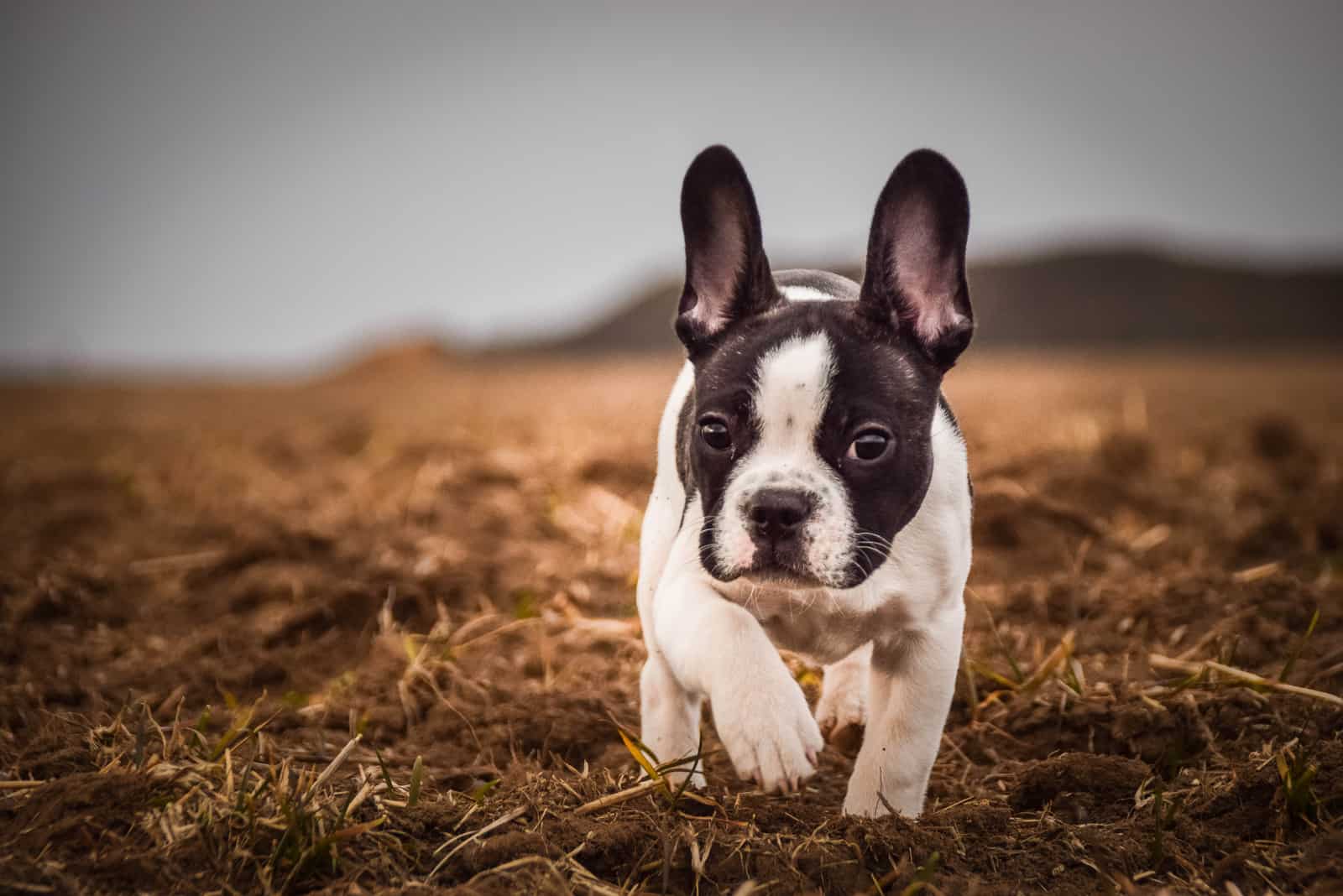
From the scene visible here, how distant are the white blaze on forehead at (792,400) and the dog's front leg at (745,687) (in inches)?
18.9

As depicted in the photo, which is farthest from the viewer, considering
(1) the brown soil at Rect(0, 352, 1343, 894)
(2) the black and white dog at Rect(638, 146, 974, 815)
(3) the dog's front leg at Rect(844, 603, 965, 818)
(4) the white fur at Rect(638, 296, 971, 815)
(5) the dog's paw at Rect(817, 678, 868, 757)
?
(5) the dog's paw at Rect(817, 678, 868, 757)

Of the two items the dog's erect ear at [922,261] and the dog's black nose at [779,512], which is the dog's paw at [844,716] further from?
the dog's erect ear at [922,261]

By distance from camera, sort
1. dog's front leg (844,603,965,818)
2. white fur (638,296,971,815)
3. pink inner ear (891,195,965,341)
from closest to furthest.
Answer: white fur (638,296,971,815) → dog's front leg (844,603,965,818) → pink inner ear (891,195,965,341)

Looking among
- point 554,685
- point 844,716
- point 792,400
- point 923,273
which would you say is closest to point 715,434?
point 792,400

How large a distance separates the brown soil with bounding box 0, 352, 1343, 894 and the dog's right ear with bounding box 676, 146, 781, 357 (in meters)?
1.42

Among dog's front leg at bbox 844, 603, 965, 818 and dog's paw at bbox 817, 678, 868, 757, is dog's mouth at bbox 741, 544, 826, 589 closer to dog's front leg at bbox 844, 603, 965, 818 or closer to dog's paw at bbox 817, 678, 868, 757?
dog's front leg at bbox 844, 603, 965, 818

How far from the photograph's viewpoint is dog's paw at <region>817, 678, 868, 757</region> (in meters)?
3.79

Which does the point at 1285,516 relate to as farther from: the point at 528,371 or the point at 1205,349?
the point at 1205,349

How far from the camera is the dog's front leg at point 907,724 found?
322 centimetres

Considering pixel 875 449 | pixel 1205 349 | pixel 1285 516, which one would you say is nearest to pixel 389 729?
pixel 875 449

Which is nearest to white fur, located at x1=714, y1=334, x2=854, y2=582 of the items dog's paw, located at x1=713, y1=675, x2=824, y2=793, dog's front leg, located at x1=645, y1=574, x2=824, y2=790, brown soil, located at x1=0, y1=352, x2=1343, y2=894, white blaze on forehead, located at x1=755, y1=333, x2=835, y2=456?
white blaze on forehead, located at x1=755, y1=333, x2=835, y2=456

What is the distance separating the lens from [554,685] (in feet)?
14.3

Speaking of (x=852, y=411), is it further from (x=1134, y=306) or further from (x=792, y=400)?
(x=1134, y=306)

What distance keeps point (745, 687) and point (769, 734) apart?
139 mm
